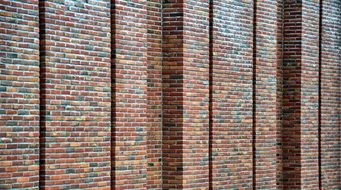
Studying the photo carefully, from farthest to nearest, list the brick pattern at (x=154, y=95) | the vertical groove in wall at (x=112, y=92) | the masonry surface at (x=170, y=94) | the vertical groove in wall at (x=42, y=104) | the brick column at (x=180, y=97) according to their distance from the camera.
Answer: the brick column at (x=180, y=97) → the brick pattern at (x=154, y=95) → the vertical groove in wall at (x=112, y=92) → the vertical groove in wall at (x=42, y=104) → the masonry surface at (x=170, y=94)

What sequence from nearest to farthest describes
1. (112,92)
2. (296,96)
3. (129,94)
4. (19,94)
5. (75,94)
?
(19,94), (75,94), (112,92), (129,94), (296,96)

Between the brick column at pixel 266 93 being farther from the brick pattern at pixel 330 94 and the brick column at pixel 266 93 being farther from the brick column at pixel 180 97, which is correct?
the brick column at pixel 180 97

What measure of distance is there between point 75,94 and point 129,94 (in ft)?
4.47

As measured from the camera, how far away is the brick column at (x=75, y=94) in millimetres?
10586

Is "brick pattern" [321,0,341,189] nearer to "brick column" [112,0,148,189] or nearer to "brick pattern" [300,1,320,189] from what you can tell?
"brick pattern" [300,1,320,189]

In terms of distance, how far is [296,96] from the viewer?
17.2m

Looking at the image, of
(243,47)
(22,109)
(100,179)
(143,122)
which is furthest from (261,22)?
(22,109)

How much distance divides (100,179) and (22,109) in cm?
202

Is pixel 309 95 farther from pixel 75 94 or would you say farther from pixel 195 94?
pixel 75 94

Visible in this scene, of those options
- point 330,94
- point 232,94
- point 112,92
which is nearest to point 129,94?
point 112,92

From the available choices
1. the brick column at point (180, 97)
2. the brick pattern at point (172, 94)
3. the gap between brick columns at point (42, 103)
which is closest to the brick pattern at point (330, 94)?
the brick column at point (180, 97)

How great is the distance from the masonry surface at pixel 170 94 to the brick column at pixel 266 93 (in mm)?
39

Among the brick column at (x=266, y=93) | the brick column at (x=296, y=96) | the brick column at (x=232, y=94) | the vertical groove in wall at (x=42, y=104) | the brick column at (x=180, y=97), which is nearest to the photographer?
the vertical groove in wall at (x=42, y=104)

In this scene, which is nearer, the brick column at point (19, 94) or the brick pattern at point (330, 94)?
the brick column at point (19, 94)
